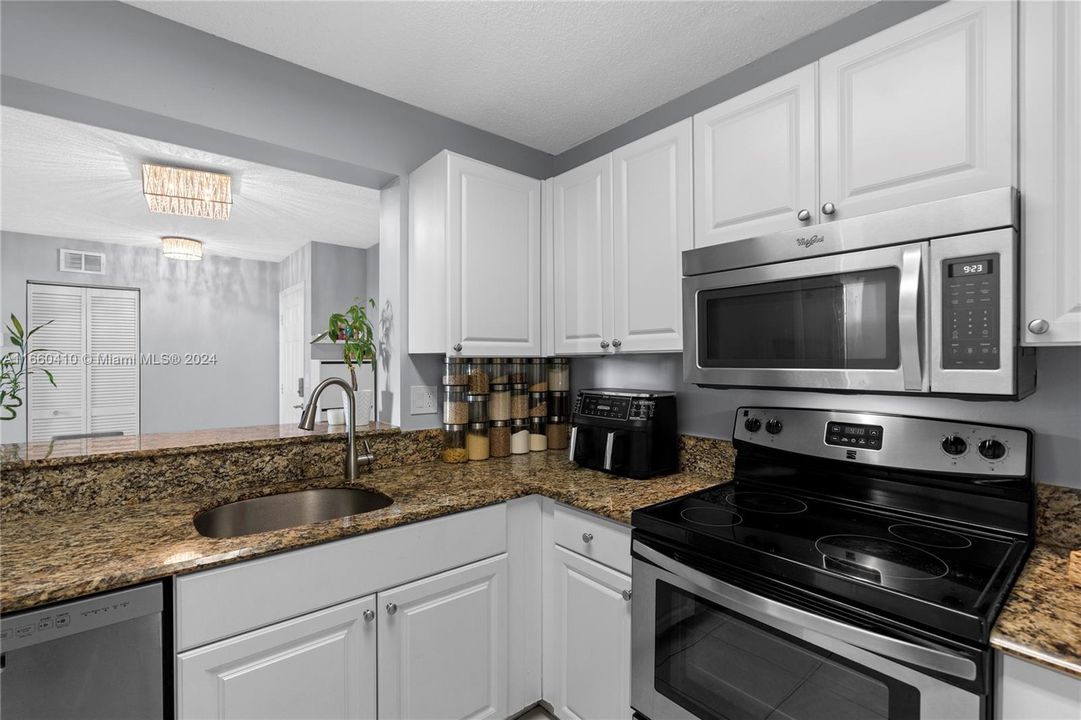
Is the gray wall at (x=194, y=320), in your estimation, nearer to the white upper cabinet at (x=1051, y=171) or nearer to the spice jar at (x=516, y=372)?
the spice jar at (x=516, y=372)

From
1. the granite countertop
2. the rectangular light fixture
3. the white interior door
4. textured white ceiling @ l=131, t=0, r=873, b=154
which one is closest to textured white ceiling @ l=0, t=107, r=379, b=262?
the rectangular light fixture

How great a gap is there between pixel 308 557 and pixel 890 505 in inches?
62.7

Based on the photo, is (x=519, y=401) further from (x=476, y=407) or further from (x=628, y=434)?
(x=628, y=434)

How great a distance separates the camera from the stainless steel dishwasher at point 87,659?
3.24 feet

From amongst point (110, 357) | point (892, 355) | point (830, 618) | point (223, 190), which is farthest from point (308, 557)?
point (110, 357)

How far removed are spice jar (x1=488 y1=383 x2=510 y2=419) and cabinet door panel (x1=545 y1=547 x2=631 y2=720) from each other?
28.4 inches

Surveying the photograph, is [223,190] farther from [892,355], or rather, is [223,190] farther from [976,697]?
[976,697]

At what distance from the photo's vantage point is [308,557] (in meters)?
1.33

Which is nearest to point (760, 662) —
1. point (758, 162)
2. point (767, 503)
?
point (767, 503)

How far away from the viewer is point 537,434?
8.05 ft

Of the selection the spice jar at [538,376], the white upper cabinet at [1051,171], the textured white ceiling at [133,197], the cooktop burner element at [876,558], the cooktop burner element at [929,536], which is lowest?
the cooktop burner element at [876,558]

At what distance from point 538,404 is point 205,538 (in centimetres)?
145

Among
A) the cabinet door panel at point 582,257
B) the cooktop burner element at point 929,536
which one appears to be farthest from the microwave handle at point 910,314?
the cabinet door panel at point 582,257

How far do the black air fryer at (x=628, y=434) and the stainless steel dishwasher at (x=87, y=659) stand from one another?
1.36 metres
